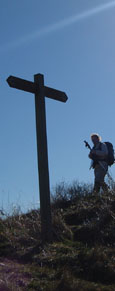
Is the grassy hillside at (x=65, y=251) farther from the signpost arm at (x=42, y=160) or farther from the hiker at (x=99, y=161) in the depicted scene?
the hiker at (x=99, y=161)

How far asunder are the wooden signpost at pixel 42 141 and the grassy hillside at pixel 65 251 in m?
0.19

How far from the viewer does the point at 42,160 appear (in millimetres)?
6520

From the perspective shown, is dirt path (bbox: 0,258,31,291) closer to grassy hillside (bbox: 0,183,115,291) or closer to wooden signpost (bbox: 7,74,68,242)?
grassy hillside (bbox: 0,183,115,291)

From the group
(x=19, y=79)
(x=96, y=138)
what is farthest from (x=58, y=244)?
(x=96, y=138)

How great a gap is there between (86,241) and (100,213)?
744 mm

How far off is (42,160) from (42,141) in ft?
0.93

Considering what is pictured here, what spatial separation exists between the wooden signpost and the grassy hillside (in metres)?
0.19

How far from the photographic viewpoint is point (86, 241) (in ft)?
19.1

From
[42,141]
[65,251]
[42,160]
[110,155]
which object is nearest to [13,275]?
[65,251]

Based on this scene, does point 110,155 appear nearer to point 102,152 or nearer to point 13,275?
point 102,152

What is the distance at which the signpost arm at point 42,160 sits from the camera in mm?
6086

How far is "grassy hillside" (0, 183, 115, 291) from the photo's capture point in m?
4.35

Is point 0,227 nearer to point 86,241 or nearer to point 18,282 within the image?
point 86,241

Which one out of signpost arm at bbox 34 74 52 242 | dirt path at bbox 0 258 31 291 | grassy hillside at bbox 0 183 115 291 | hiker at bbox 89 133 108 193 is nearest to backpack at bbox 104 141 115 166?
hiker at bbox 89 133 108 193
